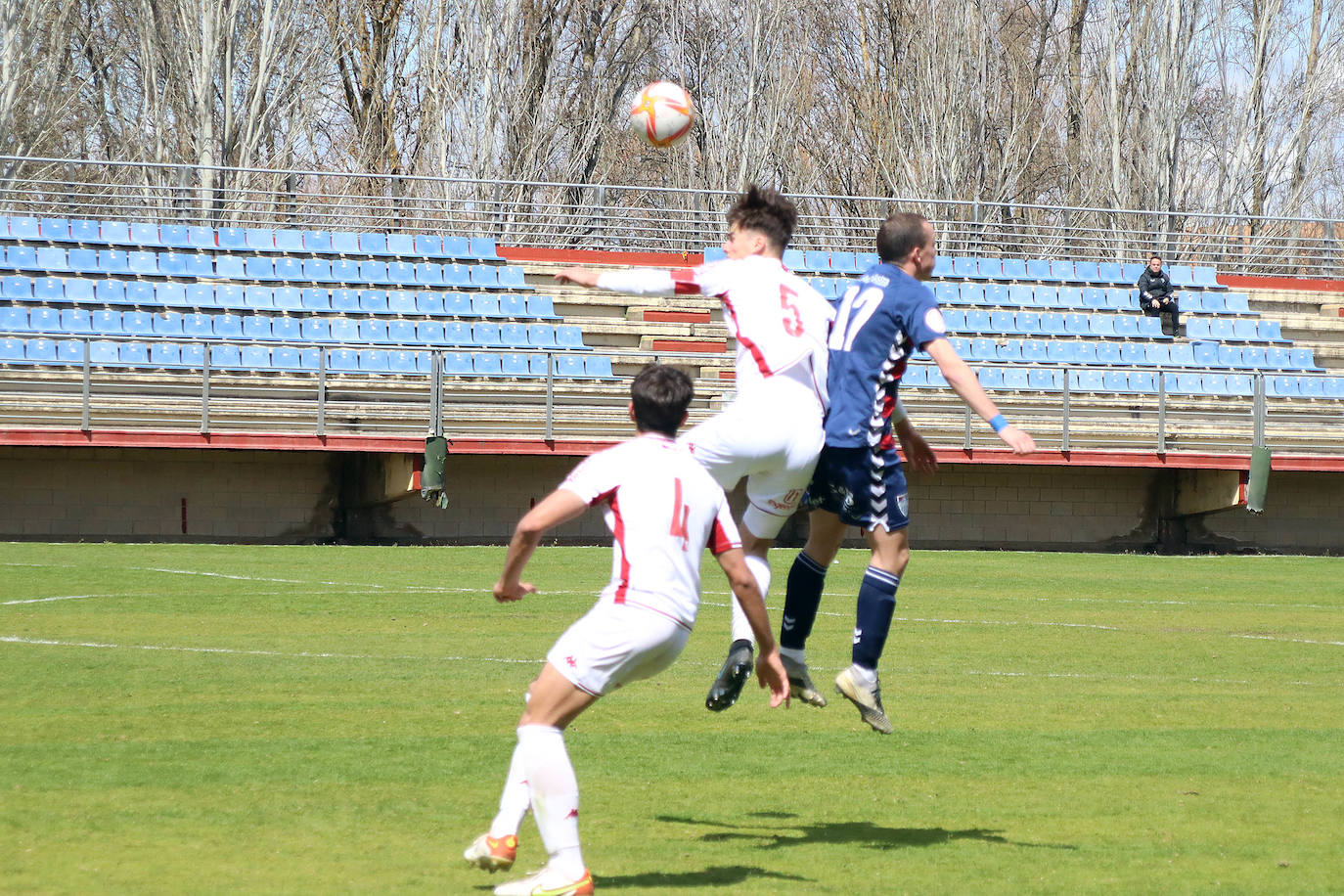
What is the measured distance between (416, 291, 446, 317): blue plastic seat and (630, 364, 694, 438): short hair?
1899 centimetres

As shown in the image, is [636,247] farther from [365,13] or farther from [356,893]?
[356,893]

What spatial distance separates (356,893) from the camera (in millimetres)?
4809

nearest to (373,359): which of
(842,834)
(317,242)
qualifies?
(317,242)

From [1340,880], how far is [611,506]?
2.81 m

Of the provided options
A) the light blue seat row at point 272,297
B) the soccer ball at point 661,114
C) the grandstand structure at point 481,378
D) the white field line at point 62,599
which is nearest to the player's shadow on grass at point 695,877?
the soccer ball at point 661,114

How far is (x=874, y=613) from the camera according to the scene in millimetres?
6570

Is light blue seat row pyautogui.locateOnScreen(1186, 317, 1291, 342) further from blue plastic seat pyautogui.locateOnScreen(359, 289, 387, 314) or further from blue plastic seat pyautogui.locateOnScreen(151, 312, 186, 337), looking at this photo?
blue plastic seat pyautogui.locateOnScreen(151, 312, 186, 337)

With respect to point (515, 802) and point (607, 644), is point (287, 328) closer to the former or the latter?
point (515, 802)

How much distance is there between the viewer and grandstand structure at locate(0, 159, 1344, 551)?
1997 centimetres

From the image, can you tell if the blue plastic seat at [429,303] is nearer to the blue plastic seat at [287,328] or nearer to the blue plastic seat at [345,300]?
the blue plastic seat at [345,300]

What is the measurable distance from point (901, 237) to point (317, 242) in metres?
19.4

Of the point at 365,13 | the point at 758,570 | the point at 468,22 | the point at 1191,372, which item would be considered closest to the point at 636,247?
the point at 468,22

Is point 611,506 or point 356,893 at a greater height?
point 611,506

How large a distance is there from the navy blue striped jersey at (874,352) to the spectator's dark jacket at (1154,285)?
68.0 feet
